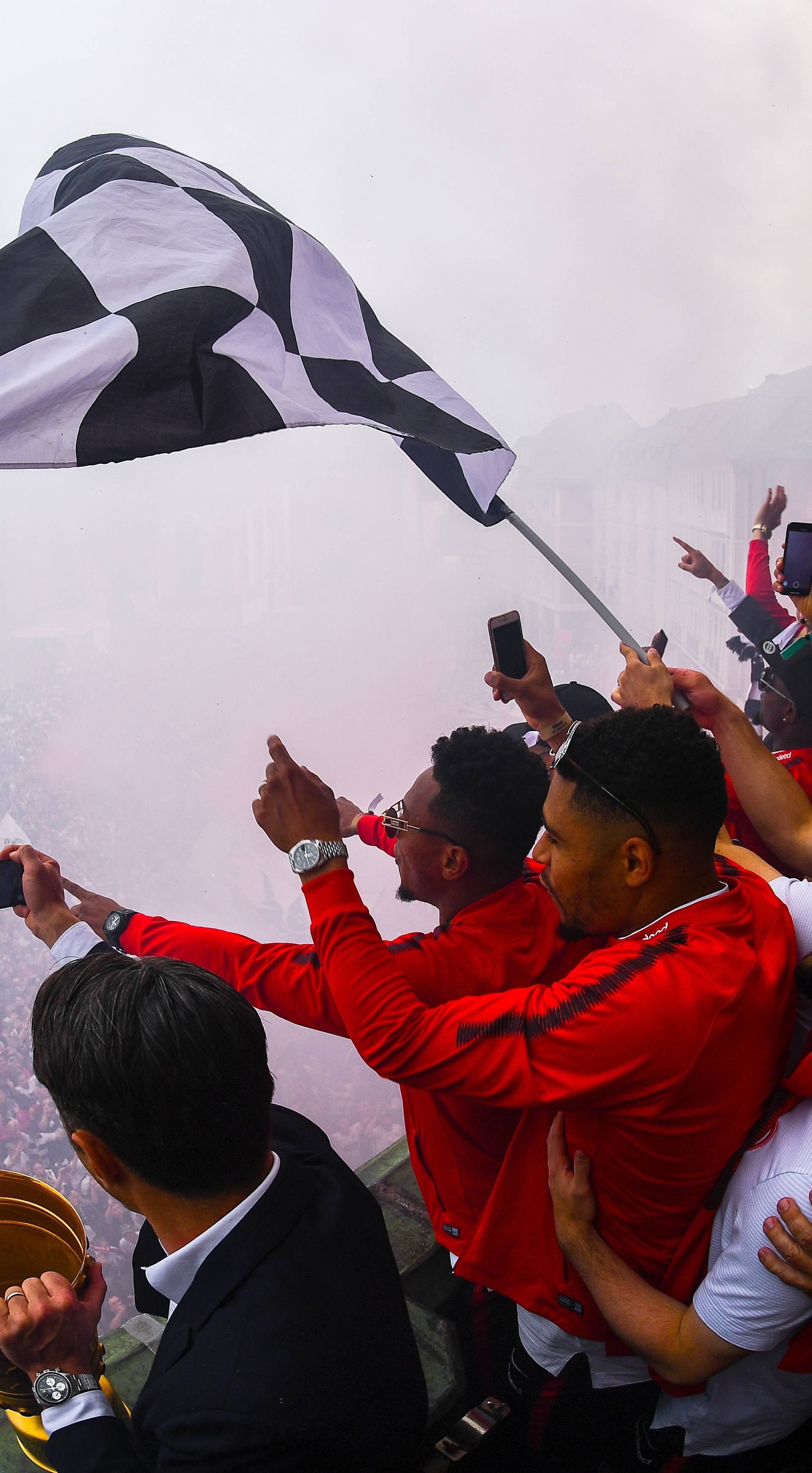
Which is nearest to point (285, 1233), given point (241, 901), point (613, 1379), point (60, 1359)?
point (60, 1359)

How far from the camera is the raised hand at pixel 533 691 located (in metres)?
1.96

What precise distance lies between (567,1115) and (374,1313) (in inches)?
15.3

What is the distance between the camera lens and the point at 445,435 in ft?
6.23

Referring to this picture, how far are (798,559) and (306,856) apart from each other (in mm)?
1442

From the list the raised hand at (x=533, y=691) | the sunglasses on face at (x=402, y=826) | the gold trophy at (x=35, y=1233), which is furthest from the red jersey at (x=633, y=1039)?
the raised hand at (x=533, y=691)

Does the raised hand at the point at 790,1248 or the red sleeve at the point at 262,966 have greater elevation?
the red sleeve at the point at 262,966

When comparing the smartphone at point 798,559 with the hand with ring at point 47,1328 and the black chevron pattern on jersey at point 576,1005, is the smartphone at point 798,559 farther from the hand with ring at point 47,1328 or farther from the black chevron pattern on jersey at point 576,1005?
the hand with ring at point 47,1328

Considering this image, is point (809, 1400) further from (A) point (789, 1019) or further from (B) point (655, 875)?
(B) point (655, 875)

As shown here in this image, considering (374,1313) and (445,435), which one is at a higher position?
(445,435)

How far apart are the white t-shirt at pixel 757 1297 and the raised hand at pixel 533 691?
1057 millimetres

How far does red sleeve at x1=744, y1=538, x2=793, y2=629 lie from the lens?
150 inches

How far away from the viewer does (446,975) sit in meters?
1.41

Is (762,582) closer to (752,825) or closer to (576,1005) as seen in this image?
(752,825)

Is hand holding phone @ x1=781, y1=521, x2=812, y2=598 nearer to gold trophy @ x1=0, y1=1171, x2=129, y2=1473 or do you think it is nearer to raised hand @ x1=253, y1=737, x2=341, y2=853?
raised hand @ x1=253, y1=737, x2=341, y2=853
